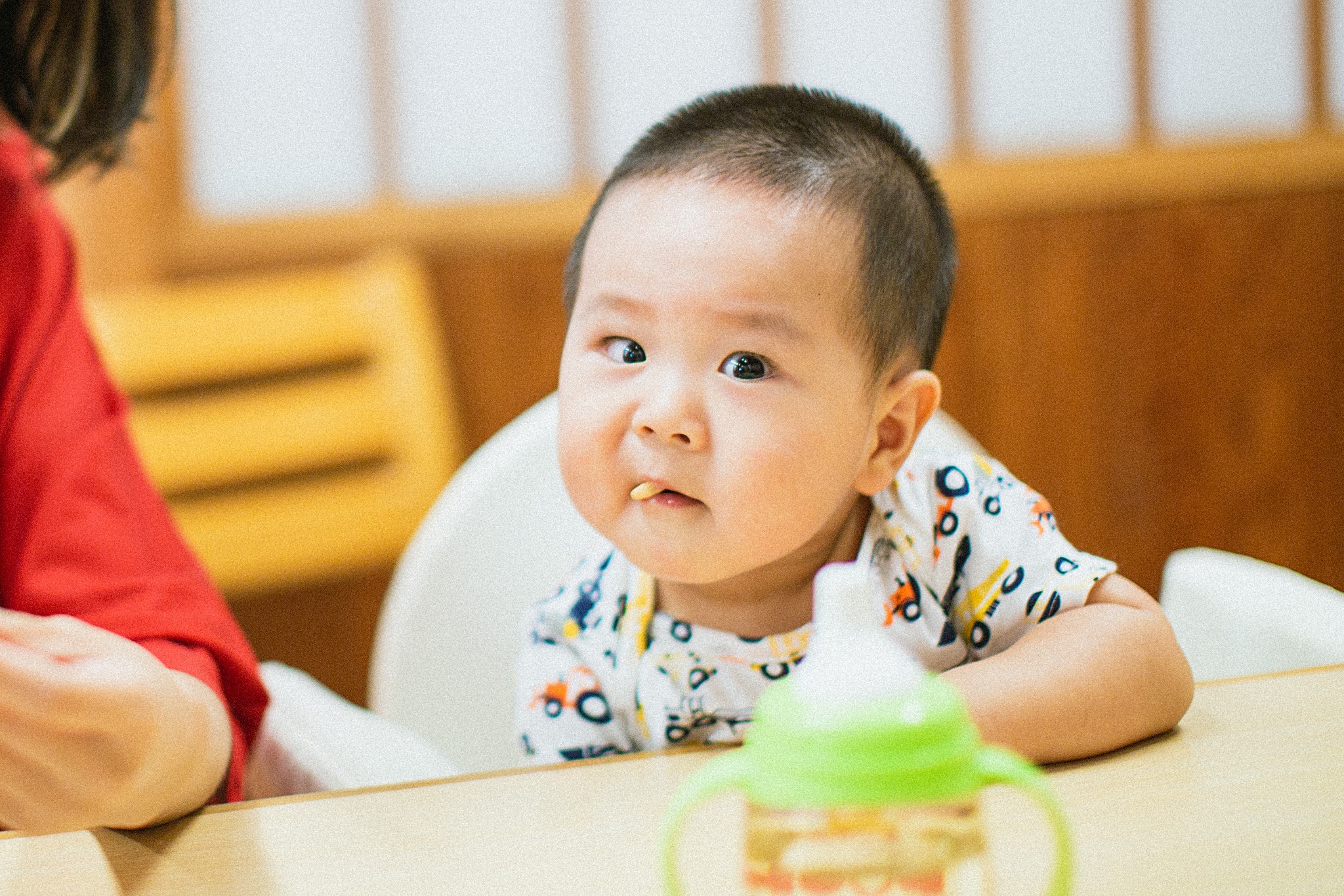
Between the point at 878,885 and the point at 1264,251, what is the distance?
Answer: 7.68 feet

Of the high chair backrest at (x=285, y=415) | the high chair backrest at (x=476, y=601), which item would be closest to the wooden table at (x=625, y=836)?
the high chair backrest at (x=476, y=601)

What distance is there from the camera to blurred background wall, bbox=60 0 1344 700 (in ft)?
6.40

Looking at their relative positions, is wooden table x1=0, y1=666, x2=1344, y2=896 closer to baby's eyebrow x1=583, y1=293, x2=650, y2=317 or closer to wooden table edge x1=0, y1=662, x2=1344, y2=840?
wooden table edge x1=0, y1=662, x2=1344, y2=840

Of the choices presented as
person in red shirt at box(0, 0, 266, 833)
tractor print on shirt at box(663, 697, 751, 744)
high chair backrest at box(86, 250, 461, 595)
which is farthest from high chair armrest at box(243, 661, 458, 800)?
high chair backrest at box(86, 250, 461, 595)

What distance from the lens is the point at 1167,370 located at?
2377 millimetres

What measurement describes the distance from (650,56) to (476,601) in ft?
4.46

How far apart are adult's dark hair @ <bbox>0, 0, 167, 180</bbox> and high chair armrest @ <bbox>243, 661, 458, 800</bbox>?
42 centimetres

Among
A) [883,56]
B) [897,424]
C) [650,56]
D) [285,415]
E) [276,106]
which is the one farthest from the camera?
[883,56]

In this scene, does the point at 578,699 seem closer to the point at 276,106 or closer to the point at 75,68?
the point at 75,68

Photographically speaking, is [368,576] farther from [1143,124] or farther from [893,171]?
[1143,124]

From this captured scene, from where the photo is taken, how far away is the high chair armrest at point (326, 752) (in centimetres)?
78

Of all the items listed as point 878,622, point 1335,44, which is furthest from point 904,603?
Result: point 1335,44

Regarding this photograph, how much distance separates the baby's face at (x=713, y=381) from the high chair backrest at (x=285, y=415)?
45.4 inches

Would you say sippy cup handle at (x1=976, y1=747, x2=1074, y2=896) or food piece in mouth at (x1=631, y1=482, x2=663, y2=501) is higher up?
sippy cup handle at (x1=976, y1=747, x2=1074, y2=896)
